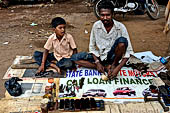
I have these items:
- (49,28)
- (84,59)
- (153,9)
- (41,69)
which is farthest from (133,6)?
(41,69)

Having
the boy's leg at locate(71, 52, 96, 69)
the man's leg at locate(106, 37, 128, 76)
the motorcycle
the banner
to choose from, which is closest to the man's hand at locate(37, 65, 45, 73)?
the banner

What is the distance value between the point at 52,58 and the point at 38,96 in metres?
0.77

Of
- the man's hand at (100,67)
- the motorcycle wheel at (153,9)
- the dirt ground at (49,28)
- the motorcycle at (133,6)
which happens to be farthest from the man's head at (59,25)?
the motorcycle wheel at (153,9)

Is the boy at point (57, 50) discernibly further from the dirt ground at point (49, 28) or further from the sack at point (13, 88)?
the dirt ground at point (49, 28)

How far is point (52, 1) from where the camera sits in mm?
7344

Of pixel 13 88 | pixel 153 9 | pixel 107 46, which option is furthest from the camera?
pixel 153 9

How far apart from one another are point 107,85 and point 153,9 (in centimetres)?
400

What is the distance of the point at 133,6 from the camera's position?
5211mm

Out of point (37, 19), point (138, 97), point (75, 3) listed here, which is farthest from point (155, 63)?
point (75, 3)

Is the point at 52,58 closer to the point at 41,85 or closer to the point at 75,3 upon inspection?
the point at 41,85

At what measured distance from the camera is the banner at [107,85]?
2285 mm

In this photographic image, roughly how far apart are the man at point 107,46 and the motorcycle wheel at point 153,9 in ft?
10.6

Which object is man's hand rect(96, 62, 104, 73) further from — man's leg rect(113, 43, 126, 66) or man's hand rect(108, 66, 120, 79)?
man's leg rect(113, 43, 126, 66)

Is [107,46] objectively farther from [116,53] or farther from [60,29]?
[60,29]
